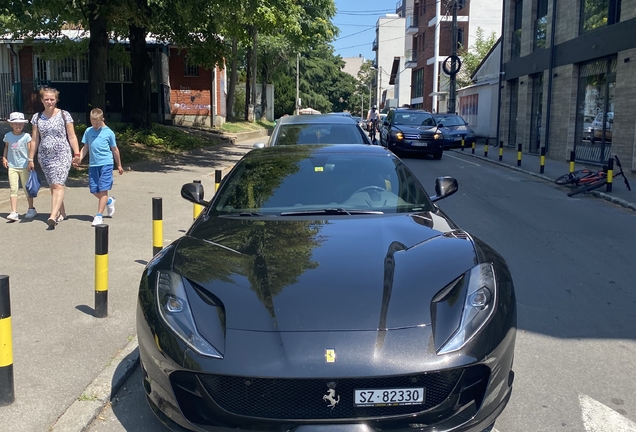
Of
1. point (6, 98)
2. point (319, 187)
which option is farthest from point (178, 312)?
point (6, 98)

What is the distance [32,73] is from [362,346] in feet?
101

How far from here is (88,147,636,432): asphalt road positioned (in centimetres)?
385

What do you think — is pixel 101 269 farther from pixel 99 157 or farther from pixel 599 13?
pixel 599 13

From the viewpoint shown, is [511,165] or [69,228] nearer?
[69,228]

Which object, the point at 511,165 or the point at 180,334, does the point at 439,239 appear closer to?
the point at 180,334

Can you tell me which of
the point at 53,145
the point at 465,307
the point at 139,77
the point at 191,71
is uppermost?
the point at 191,71

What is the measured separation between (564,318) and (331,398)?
3442 mm

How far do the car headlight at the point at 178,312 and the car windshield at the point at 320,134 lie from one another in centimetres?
656

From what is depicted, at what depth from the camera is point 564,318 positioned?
223 inches

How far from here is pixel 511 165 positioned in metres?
21.0

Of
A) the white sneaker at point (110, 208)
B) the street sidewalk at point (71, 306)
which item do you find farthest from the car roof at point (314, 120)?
the white sneaker at point (110, 208)

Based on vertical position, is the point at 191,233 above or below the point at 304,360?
above

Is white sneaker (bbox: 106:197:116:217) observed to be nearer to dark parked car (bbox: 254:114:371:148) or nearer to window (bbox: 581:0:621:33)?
dark parked car (bbox: 254:114:371:148)

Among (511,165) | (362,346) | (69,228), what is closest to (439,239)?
(362,346)
